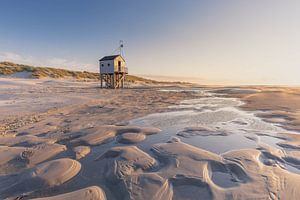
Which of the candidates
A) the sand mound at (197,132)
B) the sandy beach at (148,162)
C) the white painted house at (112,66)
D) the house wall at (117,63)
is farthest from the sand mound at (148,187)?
the house wall at (117,63)

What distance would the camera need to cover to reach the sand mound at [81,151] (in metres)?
4.67

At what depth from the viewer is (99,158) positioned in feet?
14.8

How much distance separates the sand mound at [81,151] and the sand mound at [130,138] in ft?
3.31

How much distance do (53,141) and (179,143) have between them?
366 centimetres

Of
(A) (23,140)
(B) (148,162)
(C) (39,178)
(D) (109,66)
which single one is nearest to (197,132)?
(B) (148,162)

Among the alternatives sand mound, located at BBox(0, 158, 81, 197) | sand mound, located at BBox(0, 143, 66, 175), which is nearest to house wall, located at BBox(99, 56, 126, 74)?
sand mound, located at BBox(0, 143, 66, 175)

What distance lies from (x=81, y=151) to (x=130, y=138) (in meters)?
1.56

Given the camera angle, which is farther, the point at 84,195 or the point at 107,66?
the point at 107,66

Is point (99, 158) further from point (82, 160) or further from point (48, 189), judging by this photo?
point (48, 189)

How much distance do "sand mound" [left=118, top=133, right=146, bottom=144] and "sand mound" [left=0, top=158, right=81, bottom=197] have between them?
1844mm

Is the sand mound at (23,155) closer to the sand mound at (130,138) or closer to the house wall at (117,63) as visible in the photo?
the sand mound at (130,138)

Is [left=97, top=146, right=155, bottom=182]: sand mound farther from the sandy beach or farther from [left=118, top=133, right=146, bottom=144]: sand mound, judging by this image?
[left=118, top=133, right=146, bottom=144]: sand mound

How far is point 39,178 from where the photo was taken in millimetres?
3461

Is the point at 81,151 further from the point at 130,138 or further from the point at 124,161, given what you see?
the point at 130,138
